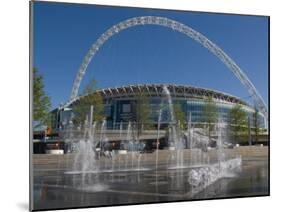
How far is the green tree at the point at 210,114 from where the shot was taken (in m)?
9.02

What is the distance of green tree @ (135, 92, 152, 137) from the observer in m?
8.59

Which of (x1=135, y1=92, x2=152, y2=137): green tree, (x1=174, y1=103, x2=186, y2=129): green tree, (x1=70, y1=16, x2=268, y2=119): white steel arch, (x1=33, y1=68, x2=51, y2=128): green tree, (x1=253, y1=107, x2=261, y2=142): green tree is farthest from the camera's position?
(x1=253, y1=107, x2=261, y2=142): green tree

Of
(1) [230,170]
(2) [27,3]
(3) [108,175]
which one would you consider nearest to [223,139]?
(1) [230,170]

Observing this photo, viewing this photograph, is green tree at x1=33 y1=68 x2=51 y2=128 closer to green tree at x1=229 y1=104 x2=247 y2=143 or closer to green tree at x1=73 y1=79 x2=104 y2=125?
green tree at x1=73 y1=79 x2=104 y2=125

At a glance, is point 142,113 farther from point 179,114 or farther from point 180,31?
point 180,31

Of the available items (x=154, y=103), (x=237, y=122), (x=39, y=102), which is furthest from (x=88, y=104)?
(x=237, y=122)

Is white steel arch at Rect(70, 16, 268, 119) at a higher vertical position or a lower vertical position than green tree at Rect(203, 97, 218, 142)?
higher

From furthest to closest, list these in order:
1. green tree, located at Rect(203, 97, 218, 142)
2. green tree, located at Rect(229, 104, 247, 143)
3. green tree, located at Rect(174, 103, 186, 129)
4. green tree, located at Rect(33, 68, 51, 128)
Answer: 1. green tree, located at Rect(229, 104, 247, 143)
2. green tree, located at Rect(203, 97, 218, 142)
3. green tree, located at Rect(174, 103, 186, 129)
4. green tree, located at Rect(33, 68, 51, 128)

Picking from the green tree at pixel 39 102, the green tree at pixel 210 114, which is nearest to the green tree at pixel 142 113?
the green tree at pixel 210 114

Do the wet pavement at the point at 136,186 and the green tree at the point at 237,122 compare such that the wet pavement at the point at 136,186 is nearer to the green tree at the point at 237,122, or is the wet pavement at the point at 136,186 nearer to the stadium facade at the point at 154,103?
the green tree at the point at 237,122

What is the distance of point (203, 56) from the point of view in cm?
896

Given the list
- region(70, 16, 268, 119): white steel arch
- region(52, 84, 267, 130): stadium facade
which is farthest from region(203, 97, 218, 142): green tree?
region(70, 16, 268, 119): white steel arch

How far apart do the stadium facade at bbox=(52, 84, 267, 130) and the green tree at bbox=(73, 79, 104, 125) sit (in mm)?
57

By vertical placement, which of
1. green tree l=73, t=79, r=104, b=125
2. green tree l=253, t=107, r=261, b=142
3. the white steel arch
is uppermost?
the white steel arch
